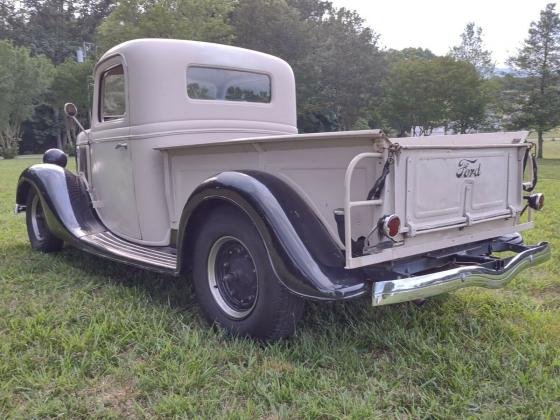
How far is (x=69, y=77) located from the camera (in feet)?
112

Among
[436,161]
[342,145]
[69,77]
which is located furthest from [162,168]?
[69,77]

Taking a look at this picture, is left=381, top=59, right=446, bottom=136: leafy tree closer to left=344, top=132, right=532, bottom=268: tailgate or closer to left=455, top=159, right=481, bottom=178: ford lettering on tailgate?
left=344, top=132, right=532, bottom=268: tailgate

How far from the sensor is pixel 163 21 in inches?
901

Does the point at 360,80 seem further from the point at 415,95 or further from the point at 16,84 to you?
the point at 16,84

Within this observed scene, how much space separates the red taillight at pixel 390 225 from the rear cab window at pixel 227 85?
2.23m

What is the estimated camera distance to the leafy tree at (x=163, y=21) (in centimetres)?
2288

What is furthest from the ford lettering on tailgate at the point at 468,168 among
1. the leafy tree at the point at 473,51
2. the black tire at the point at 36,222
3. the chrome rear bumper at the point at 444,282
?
the leafy tree at the point at 473,51

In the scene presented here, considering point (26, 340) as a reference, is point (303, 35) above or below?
above

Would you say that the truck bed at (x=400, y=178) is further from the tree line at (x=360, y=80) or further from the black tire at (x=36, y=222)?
the tree line at (x=360, y=80)

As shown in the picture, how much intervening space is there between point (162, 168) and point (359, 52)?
101ft

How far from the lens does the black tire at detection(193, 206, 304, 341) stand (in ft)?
9.16

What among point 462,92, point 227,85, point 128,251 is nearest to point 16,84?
point 462,92

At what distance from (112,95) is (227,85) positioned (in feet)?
3.29

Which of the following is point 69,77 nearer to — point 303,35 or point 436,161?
point 303,35
